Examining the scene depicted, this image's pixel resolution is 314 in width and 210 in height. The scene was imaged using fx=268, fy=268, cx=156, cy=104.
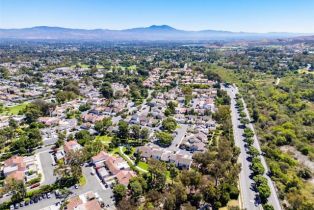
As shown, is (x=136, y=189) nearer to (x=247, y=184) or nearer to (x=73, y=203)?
(x=73, y=203)

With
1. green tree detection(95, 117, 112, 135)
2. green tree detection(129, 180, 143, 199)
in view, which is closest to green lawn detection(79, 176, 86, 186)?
green tree detection(129, 180, 143, 199)

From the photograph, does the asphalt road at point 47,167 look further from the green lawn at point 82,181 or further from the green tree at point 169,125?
the green tree at point 169,125

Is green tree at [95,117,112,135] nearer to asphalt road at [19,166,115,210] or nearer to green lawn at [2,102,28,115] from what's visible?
asphalt road at [19,166,115,210]

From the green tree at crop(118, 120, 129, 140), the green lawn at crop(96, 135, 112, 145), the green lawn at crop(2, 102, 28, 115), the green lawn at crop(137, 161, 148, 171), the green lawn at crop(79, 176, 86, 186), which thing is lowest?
the green lawn at crop(137, 161, 148, 171)

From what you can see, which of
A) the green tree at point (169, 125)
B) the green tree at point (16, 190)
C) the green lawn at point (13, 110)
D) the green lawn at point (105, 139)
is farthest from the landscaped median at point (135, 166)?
the green lawn at point (13, 110)

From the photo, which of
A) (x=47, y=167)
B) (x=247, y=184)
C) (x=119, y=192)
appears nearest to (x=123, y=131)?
(x=47, y=167)

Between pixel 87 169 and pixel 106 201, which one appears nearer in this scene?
pixel 106 201

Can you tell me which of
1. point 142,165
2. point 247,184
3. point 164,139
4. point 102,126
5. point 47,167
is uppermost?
point 102,126

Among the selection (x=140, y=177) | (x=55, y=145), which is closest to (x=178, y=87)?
(x=55, y=145)

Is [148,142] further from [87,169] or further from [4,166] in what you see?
[4,166]

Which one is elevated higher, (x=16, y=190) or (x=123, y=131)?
(x=123, y=131)

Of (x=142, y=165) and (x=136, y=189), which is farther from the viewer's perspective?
(x=142, y=165)
